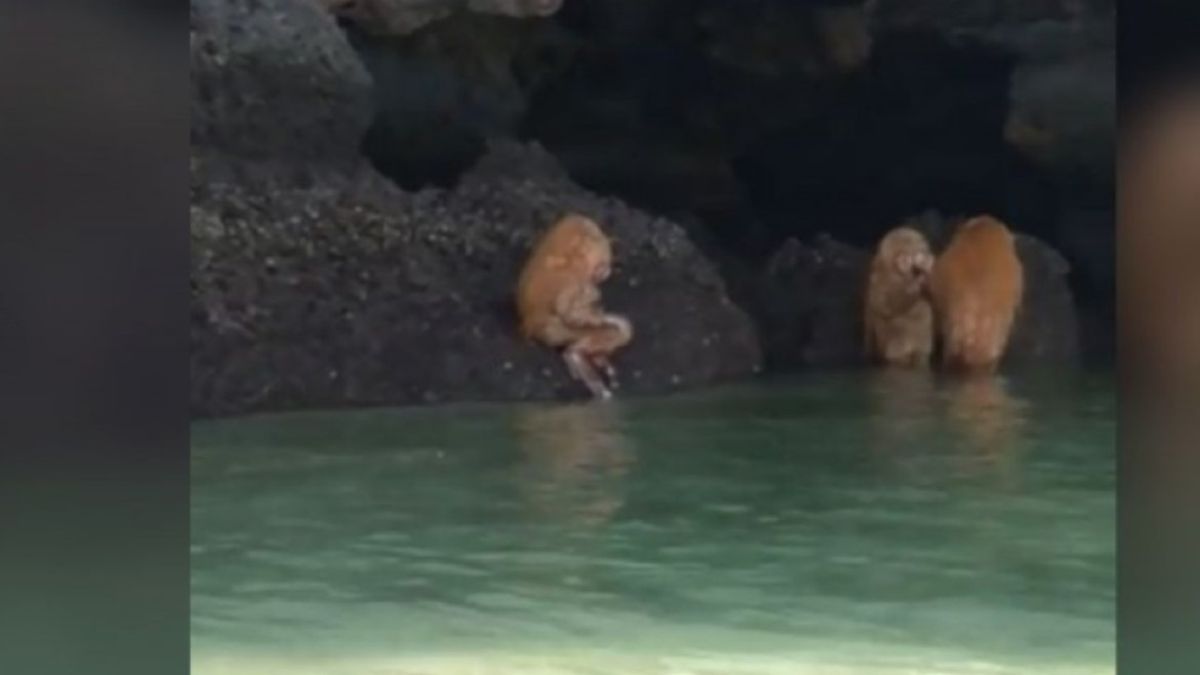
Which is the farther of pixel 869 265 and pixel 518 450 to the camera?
pixel 869 265

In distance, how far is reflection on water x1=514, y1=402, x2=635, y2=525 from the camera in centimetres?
409

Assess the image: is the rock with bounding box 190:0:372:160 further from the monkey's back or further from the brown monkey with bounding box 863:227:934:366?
the brown monkey with bounding box 863:227:934:366

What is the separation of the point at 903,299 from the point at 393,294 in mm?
2011

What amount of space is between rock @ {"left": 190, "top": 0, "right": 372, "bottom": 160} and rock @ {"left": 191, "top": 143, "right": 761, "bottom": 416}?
0.30 ft

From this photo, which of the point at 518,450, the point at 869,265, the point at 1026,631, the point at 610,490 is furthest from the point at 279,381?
the point at 1026,631

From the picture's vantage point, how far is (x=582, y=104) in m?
7.79

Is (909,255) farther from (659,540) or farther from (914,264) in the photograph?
(659,540)

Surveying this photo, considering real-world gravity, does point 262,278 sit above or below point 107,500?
above

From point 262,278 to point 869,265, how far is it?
98.4 inches

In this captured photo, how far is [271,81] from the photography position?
6.47 m

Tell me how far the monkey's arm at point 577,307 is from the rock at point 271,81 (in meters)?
0.90

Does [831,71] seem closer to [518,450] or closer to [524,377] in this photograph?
[524,377]

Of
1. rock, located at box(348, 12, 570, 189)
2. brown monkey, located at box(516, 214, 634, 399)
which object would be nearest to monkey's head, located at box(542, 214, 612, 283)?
brown monkey, located at box(516, 214, 634, 399)

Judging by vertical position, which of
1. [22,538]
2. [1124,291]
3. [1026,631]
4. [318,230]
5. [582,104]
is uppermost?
[582,104]
